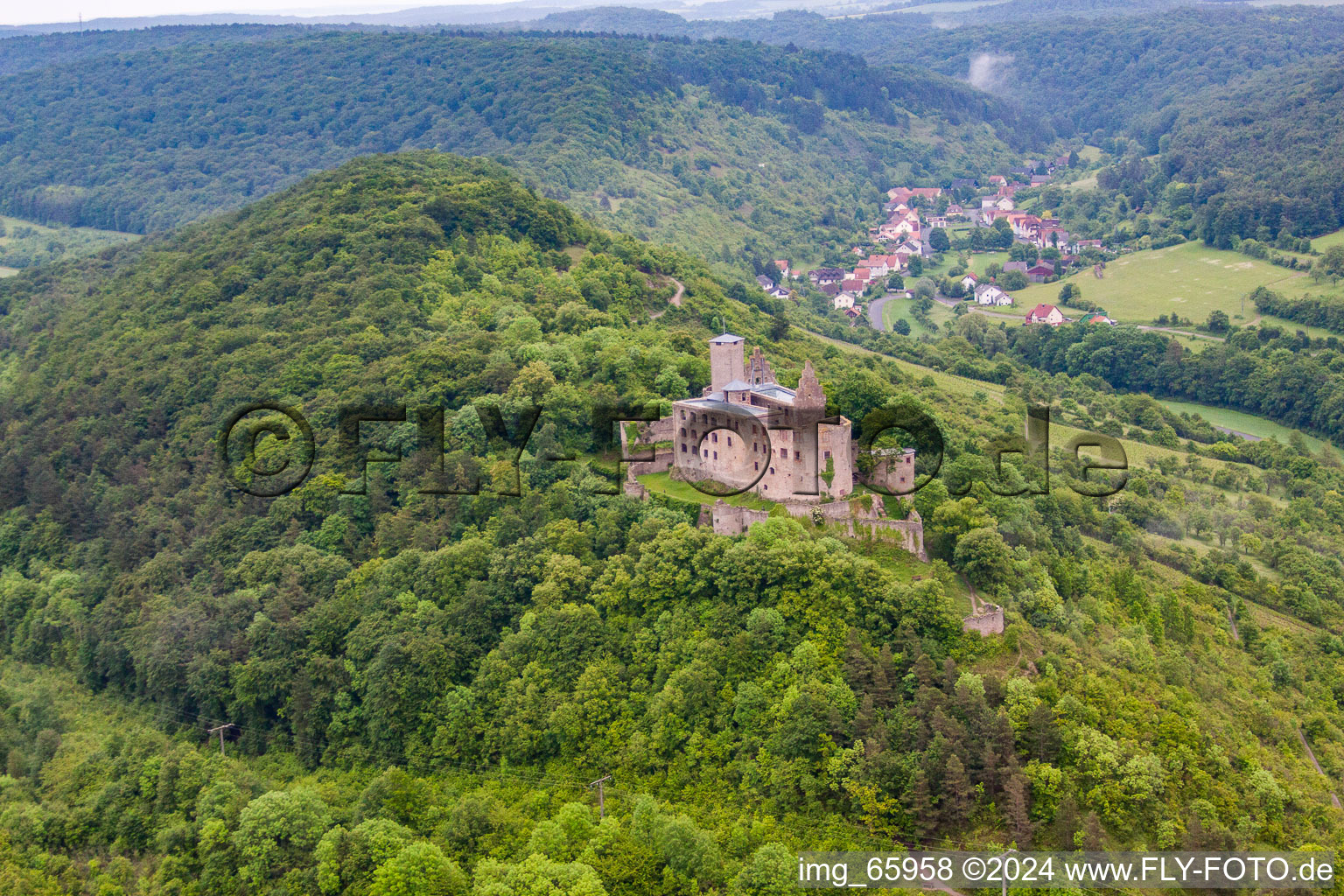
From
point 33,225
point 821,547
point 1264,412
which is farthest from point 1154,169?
point 33,225

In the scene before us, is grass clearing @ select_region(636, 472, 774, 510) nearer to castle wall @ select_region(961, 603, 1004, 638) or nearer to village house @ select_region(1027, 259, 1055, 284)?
castle wall @ select_region(961, 603, 1004, 638)

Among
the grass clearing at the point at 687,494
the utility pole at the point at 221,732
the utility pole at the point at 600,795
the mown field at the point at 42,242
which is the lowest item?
the utility pole at the point at 221,732

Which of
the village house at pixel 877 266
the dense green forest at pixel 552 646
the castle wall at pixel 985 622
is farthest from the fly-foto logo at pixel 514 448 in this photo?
the village house at pixel 877 266

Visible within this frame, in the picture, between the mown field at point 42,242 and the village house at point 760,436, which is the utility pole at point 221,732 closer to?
the village house at point 760,436

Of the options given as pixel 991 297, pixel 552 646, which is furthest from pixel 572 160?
pixel 552 646

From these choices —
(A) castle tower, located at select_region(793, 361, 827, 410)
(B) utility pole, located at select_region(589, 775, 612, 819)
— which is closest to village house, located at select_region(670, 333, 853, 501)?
(A) castle tower, located at select_region(793, 361, 827, 410)

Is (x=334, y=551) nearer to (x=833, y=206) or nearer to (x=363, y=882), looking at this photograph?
(x=363, y=882)
